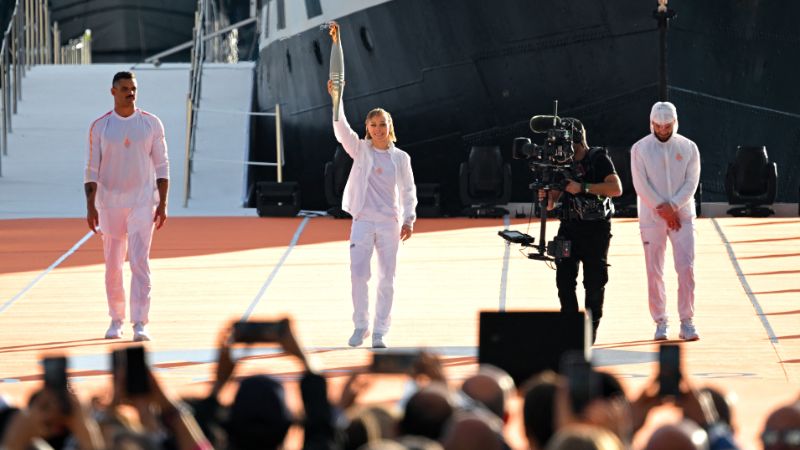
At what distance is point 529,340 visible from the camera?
25.8 feet

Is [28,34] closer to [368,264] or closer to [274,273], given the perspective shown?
[274,273]

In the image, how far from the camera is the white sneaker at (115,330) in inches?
458

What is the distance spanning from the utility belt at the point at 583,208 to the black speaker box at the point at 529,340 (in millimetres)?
3323

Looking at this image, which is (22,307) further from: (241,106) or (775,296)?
(241,106)

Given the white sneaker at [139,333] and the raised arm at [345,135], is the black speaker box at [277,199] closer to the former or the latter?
the white sneaker at [139,333]

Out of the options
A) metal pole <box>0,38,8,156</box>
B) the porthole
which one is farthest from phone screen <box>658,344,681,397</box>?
metal pole <box>0,38,8,156</box>

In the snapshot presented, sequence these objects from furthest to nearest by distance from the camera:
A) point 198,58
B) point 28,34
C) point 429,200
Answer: point 28,34, point 198,58, point 429,200

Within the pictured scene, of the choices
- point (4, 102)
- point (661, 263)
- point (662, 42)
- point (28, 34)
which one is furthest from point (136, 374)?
point (28, 34)

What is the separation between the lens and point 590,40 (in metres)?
22.0

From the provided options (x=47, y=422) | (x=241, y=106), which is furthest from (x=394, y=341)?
(x=241, y=106)

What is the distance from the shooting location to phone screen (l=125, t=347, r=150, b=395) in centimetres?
536

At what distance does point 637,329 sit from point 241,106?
1915 cm

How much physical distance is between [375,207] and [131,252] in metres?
1.69

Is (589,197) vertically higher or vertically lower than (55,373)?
higher
